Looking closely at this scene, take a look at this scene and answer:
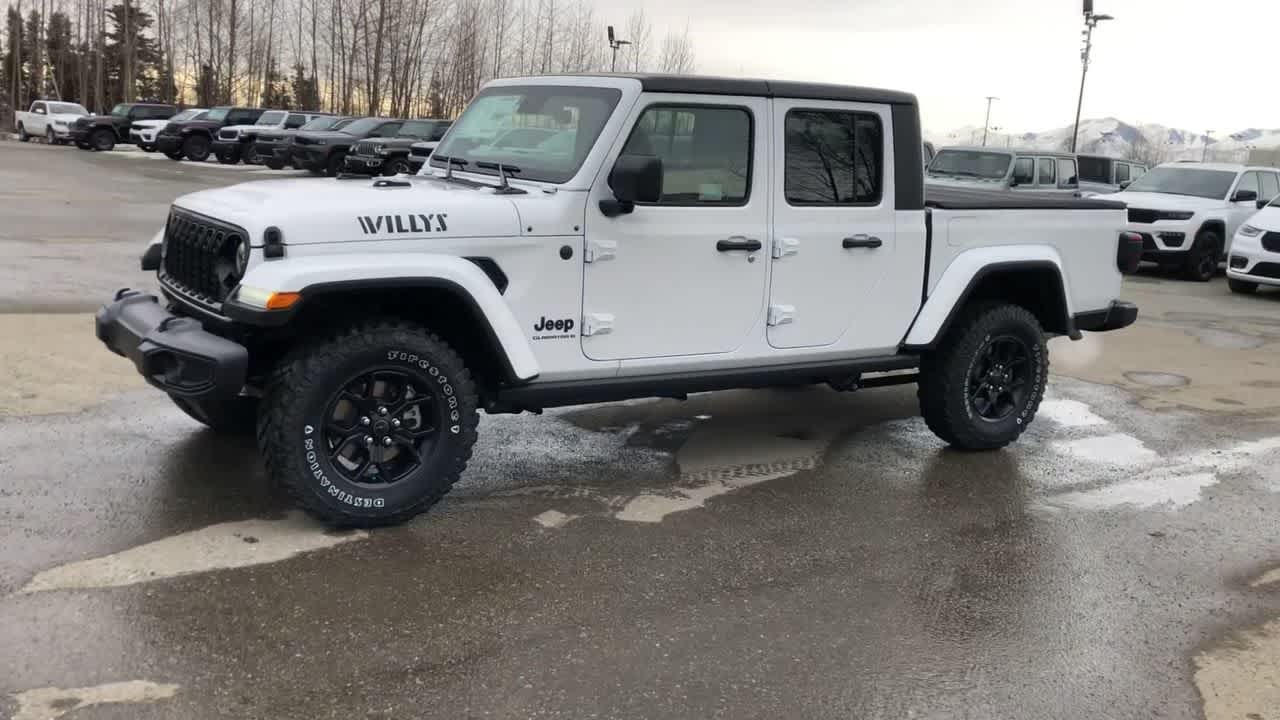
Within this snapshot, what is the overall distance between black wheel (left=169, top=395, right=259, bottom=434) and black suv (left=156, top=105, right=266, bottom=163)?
31.3 metres

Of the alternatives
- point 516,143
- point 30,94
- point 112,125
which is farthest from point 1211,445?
point 30,94

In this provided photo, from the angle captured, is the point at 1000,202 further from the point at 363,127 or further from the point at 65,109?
the point at 65,109

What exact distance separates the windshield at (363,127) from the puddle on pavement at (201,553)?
1001 inches

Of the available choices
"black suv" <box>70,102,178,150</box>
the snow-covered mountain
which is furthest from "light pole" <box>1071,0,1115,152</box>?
"black suv" <box>70,102,178,150</box>

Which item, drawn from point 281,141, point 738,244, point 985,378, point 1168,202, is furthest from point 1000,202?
point 281,141

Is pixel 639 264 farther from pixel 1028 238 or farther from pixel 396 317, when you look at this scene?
pixel 1028 238

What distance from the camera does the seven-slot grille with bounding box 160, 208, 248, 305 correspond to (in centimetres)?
470

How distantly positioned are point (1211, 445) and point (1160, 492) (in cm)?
126

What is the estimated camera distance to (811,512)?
5.50 m

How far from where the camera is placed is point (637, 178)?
191 inches

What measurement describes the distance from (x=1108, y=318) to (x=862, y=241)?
2.06 m

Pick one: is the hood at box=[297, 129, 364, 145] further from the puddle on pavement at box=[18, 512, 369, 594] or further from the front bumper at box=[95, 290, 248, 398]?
the puddle on pavement at box=[18, 512, 369, 594]

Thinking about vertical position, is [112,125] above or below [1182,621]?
above

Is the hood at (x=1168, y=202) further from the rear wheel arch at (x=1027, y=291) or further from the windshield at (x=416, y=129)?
the windshield at (x=416, y=129)
